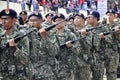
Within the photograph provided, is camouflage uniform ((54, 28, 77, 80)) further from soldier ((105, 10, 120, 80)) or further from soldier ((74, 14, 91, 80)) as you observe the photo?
soldier ((105, 10, 120, 80))

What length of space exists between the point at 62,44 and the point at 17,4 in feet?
44.9

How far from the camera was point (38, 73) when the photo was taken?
21.8 feet

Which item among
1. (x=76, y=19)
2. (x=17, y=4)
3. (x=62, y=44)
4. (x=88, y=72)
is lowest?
(x=88, y=72)

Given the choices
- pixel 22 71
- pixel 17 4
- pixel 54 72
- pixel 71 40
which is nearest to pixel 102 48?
pixel 71 40

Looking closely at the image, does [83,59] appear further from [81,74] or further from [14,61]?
[14,61]

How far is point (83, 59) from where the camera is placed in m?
8.70

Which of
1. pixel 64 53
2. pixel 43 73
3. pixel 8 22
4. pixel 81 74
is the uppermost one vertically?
pixel 8 22

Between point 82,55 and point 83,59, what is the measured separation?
0.09m

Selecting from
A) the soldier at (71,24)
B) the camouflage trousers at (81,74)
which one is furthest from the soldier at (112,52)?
the camouflage trousers at (81,74)

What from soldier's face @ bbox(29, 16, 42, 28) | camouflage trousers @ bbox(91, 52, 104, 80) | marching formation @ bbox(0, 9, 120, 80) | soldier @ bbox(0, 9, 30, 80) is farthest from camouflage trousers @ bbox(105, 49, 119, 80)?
soldier @ bbox(0, 9, 30, 80)

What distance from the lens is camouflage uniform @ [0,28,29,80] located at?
5.63 metres

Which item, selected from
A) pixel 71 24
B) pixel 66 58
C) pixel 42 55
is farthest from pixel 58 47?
pixel 71 24

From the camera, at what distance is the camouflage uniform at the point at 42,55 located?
6602 mm

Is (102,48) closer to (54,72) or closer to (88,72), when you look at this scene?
(88,72)
